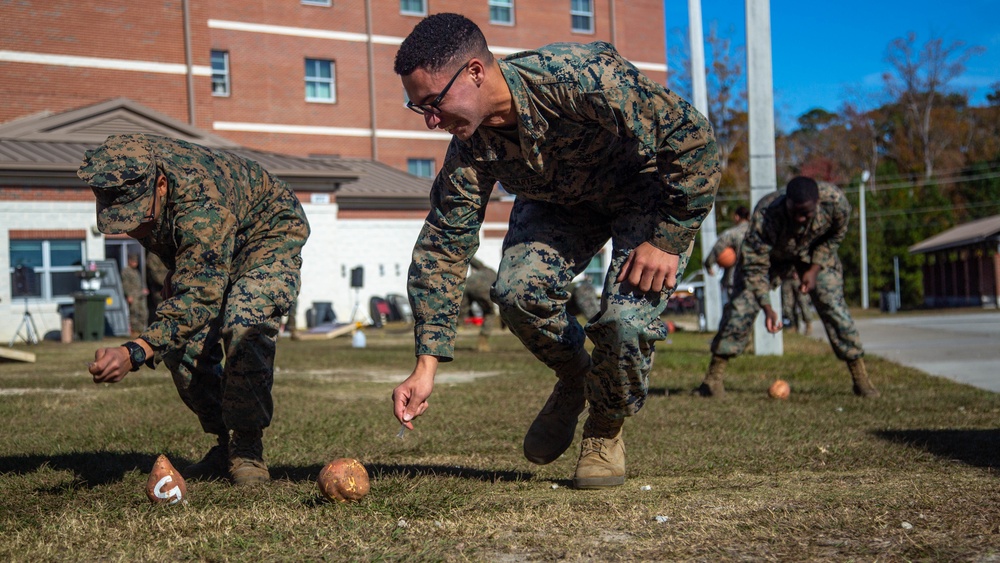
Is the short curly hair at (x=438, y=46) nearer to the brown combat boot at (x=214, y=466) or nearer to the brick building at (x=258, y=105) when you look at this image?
the brown combat boot at (x=214, y=466)

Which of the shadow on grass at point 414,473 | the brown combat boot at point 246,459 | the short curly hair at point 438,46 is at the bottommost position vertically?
the shadow on grass at point 414,473

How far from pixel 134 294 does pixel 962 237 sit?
1345 inches

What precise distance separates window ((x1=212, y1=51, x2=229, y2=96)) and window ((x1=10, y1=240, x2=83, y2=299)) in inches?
436

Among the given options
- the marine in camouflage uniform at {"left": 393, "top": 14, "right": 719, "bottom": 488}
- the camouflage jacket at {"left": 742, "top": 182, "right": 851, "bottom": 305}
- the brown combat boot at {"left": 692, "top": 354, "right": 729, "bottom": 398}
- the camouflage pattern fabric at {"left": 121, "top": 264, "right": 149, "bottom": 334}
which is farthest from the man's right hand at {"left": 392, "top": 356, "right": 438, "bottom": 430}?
the camouflage pattern fabric at {"left": 121, "top": 264, "right": 149, "bottom": 334}

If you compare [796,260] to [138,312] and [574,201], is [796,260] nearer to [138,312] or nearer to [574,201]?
[574,201]

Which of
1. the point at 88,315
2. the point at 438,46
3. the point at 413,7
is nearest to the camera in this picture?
the point at 438,46

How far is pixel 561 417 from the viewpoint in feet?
15.7

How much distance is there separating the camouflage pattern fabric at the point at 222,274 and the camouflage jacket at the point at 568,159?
3.05 feet

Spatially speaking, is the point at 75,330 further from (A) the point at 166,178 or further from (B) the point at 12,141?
(A) the point at 166,178

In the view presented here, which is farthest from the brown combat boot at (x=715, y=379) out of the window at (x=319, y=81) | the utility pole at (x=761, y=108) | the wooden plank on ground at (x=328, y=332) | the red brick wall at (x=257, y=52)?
the window at (x=319, y=81)

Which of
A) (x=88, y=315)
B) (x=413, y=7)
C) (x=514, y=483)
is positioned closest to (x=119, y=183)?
(x=514, y=483)

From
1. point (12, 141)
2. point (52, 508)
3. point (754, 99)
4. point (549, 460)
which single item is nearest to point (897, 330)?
point (754, 99)

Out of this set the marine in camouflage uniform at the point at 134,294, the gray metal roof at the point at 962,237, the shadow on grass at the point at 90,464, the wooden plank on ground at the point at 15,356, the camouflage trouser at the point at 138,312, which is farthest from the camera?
the gray metal roof at the point at 962,237

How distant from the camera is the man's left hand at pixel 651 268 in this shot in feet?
13.2
